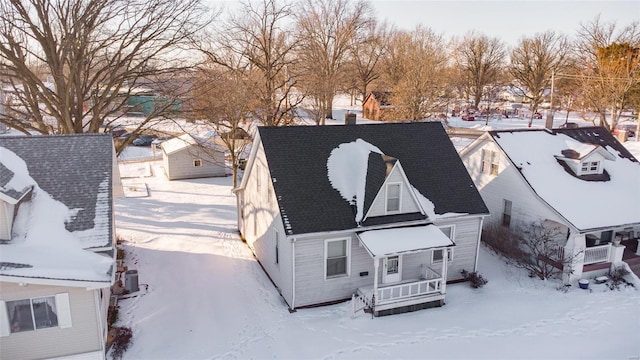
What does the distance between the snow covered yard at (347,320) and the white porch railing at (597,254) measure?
1176mm

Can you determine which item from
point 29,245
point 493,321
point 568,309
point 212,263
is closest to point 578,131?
point 568,309

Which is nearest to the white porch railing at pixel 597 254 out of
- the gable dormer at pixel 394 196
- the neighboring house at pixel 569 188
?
the neighboring house at pixel 569 188

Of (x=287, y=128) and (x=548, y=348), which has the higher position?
(x=287, y=128)

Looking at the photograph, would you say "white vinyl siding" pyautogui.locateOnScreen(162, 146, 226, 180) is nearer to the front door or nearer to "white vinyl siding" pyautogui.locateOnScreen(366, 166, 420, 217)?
"white vinyl siding" pyautogui.locateOnScreen(366, 166, 420, 217)

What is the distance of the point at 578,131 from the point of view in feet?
78.6

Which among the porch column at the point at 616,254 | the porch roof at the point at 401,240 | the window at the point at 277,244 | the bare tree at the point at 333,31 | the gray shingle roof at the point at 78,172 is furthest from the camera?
the bare tree at the point at 333,31

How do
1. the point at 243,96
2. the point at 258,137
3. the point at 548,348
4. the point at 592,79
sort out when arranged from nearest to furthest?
the point at 548,348 < the point at 258,137 < the point at 243,96 < the point at 592,79

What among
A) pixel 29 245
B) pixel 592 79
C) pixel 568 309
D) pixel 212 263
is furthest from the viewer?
pixel 592 79

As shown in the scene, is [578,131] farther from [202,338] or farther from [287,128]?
[202,338]

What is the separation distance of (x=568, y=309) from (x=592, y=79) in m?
41.9

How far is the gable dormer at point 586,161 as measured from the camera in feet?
68.7

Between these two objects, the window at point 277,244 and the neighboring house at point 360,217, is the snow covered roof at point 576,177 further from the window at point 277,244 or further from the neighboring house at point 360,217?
the window at point 277,244

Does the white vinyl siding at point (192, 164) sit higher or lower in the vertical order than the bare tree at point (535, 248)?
higher

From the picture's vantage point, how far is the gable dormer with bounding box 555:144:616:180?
20938 millimetres
